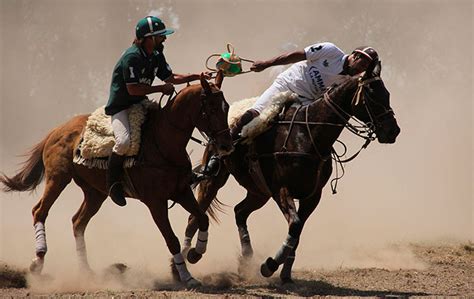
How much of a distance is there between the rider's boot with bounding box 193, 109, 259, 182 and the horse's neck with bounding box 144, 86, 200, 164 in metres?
0.68

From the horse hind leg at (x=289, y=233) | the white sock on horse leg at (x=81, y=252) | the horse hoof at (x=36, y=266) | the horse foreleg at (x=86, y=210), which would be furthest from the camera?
the horse foreleg at (x=86, y=210)

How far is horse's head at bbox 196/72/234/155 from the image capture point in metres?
10.0

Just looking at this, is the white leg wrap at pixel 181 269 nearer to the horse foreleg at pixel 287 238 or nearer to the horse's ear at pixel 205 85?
the horse foreleg at pixel 287 238

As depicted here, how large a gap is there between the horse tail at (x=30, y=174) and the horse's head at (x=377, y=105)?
4.65 m

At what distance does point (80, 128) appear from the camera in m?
11.8

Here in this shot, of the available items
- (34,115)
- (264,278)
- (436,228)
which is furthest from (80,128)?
(34,115)

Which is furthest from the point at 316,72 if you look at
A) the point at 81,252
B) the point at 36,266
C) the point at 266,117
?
the point at 36,266

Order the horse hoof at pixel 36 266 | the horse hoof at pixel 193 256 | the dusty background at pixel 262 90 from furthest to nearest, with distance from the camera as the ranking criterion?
the dusty background at pixel 262 90 → the horse hoof at pixel 36 266 → the horse hoof at pixel 193 256

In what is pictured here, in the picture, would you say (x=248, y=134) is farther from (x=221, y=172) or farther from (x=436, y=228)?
(x=436, y=228)

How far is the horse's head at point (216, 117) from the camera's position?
10039 mm

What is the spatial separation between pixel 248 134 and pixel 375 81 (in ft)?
5.66

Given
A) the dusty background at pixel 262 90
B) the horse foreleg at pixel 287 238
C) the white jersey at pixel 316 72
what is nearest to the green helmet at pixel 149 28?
the white jersey at pixel 316 72

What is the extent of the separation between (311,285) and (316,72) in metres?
2.59

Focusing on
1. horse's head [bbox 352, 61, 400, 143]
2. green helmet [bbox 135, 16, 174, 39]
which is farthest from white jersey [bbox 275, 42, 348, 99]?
green helmet [bbox 135, 16, 174, 39]
